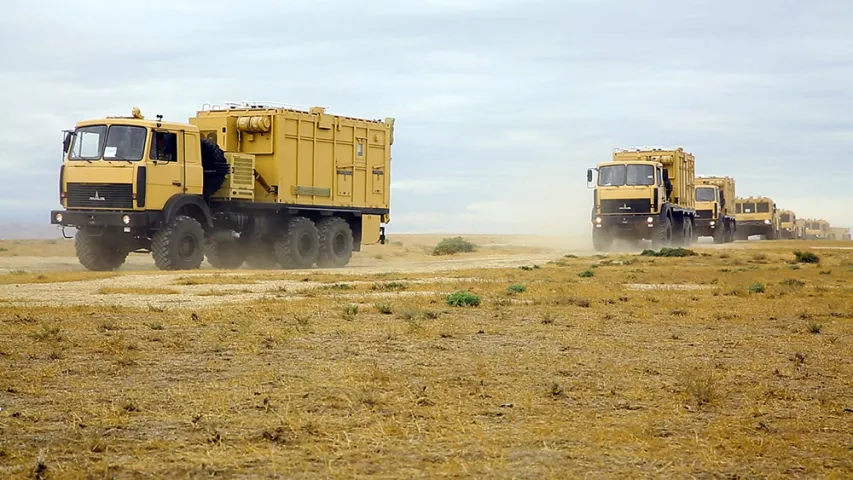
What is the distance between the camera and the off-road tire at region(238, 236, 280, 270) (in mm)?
33219

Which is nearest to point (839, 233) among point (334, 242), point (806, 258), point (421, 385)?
point (806, 258)

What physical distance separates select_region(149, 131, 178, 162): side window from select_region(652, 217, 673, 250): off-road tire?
77.1ft

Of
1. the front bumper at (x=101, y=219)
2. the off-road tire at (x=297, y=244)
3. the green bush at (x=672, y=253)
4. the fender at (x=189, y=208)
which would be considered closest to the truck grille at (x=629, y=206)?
the green bush at (x=672, y=253)

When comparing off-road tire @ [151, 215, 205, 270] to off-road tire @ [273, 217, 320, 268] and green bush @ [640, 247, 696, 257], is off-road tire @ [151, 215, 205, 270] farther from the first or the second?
green bush @ [640, 247, 696, 257]

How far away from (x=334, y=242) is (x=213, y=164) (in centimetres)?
588

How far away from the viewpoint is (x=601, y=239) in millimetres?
47594

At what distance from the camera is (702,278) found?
27500 mm

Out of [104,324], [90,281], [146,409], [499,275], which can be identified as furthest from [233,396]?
[499,275]

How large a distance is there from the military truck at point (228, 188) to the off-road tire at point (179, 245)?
0.03m

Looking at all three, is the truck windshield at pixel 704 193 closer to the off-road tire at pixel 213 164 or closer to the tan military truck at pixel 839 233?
the off-road tire at pixel 213 164

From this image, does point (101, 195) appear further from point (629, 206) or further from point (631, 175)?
point (631, 175)

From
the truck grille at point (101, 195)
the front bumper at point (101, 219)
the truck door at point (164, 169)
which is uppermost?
the truck door at point (164, 169)

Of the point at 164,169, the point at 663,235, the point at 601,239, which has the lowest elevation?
the point at 601,239

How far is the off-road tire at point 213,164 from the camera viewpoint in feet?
99.9
